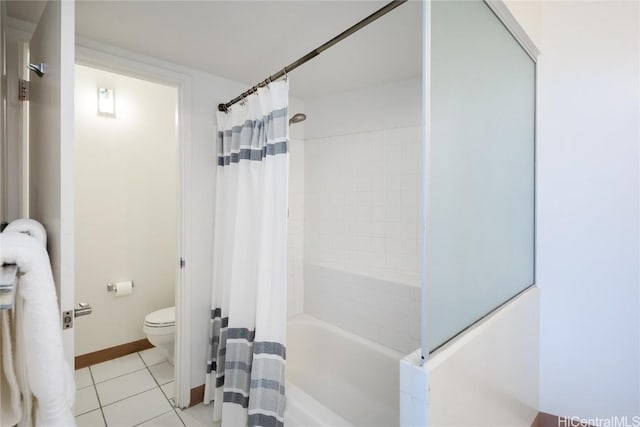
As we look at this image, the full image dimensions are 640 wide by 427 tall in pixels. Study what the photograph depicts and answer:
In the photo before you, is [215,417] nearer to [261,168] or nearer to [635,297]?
[261,168]

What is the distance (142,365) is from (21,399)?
224 cm

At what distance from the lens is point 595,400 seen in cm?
153

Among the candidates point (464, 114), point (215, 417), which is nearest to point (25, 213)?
point (215, 417)

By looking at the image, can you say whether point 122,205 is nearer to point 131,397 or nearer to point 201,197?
point 201,197

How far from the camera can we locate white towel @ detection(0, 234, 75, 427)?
1.74ft

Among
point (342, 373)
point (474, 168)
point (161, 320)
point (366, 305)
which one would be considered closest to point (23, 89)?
point (161, 320)

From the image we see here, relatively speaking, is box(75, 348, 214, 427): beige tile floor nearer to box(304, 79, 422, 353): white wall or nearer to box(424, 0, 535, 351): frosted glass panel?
box(304, 79, 422, 353): white wall

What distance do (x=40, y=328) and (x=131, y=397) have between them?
2043 millimetres

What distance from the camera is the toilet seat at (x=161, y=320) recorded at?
238 centimetres

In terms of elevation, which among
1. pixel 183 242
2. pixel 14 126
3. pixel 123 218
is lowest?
pixel 183 242

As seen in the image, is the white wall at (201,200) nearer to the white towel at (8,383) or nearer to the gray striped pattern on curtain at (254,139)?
the gray striped pattern on curtain at (254,139)

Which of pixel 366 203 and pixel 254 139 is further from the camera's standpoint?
pixel 366 203

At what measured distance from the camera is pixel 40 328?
0.54 m

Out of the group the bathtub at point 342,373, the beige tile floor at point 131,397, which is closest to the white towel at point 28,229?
the bathtub at point 342,373
